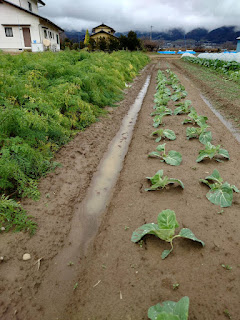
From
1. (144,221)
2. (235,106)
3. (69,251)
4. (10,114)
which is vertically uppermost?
(10,114)

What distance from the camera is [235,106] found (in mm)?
8656

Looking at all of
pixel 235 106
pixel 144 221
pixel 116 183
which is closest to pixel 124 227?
pixel 144 221

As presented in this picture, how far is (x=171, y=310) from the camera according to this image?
1959 millimetres

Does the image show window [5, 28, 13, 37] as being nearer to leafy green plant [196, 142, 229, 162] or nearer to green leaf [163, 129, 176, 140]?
green leaf [163, 129, 176, 140]

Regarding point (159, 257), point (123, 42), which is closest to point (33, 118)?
point (159, 257)

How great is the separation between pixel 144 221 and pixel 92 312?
131 centimetres

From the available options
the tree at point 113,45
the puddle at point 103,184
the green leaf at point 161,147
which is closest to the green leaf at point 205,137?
the green leaf at point 161,147

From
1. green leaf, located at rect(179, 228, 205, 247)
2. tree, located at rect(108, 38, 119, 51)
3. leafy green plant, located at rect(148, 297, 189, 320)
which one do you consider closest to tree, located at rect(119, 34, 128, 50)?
tree, located at rect(108, 38, 119, 51)

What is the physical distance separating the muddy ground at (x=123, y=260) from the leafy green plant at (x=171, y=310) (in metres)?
0.20

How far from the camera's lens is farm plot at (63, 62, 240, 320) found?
2184 mm

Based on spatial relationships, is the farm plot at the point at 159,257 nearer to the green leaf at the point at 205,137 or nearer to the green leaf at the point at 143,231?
the green leaf at the point at 143,231

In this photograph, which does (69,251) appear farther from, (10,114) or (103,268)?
(10,114)

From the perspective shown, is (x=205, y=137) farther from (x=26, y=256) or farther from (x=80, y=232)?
(x=26, y=256)

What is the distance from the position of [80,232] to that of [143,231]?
95 centimetres
